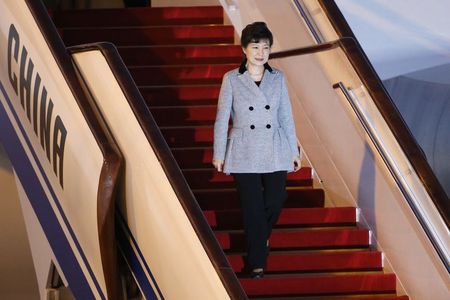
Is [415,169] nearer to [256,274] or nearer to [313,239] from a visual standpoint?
[313,239]

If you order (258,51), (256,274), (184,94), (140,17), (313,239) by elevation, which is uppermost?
(140,17)

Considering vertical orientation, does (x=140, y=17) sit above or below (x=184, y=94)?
above

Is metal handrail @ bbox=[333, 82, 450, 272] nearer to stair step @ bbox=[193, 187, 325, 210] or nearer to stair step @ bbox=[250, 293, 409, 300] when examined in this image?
stair step @ bbox=[250, 293, 409, 300]

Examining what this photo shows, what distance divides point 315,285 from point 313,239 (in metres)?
0.45

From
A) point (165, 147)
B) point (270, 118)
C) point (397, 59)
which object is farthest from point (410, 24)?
point (165, 147)

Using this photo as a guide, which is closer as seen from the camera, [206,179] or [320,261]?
[320,261]

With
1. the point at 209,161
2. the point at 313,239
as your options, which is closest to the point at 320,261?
the point at 313,239

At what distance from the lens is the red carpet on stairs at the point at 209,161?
6.46 m

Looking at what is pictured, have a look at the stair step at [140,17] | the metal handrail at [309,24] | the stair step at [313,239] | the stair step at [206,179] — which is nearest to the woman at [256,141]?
the stair step at [313,239]

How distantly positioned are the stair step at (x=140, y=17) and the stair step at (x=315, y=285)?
10.8ft

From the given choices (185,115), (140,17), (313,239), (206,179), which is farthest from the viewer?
(140,17)

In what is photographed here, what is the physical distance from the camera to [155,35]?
8883 mm

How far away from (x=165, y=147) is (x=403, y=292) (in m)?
1.81

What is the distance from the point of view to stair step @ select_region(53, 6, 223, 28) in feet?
30.1
